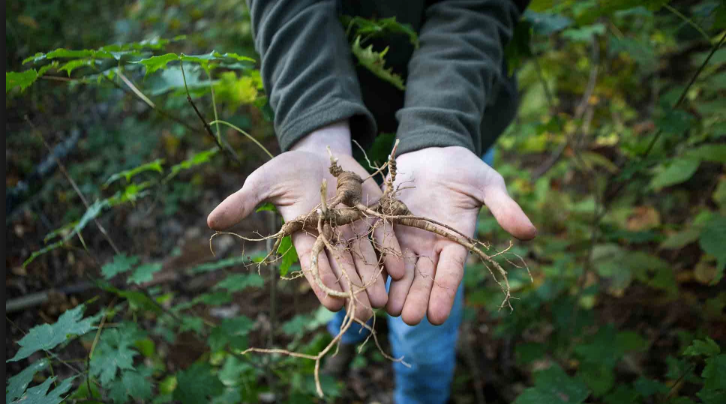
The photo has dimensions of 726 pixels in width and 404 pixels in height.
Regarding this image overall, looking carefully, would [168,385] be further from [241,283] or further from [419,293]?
[419,293]

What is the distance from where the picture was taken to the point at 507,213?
1261 millimetres

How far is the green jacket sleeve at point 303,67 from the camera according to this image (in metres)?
1.43

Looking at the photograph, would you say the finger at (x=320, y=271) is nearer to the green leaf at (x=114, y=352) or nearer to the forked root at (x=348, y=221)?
the forked root at (x=348, y=221)

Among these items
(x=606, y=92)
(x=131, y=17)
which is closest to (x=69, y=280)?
(x=131, y=17)

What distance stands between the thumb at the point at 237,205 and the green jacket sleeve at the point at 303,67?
0.26 metres

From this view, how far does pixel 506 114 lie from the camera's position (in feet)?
6.56

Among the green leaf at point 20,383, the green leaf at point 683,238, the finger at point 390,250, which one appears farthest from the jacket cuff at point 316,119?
the green leaf at point 683,238

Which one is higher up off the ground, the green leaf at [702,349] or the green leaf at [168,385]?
the green leaf at [702,349]

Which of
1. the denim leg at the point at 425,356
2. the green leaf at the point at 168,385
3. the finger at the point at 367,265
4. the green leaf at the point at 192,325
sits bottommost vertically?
the denim leg at the point at 425,356

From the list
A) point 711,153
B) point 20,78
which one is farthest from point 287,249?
point 711,153

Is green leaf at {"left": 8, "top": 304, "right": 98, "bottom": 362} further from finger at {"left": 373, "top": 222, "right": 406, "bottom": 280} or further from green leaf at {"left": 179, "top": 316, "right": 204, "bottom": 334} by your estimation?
finger at {"left": 373, "top": 222, "right": 406, "bottom": 280}

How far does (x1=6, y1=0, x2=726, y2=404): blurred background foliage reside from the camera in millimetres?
1523

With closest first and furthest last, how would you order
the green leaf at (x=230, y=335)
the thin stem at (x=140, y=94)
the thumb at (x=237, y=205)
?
the thumb at (x=237, y=205) < the thin stem at (x=140, y=94) < the green leaf at (x=230, y=335)

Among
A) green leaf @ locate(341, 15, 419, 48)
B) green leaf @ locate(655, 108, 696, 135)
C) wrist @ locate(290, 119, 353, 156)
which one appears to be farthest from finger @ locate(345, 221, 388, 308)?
green leaf @ locate(655, 108, 696, 135)
